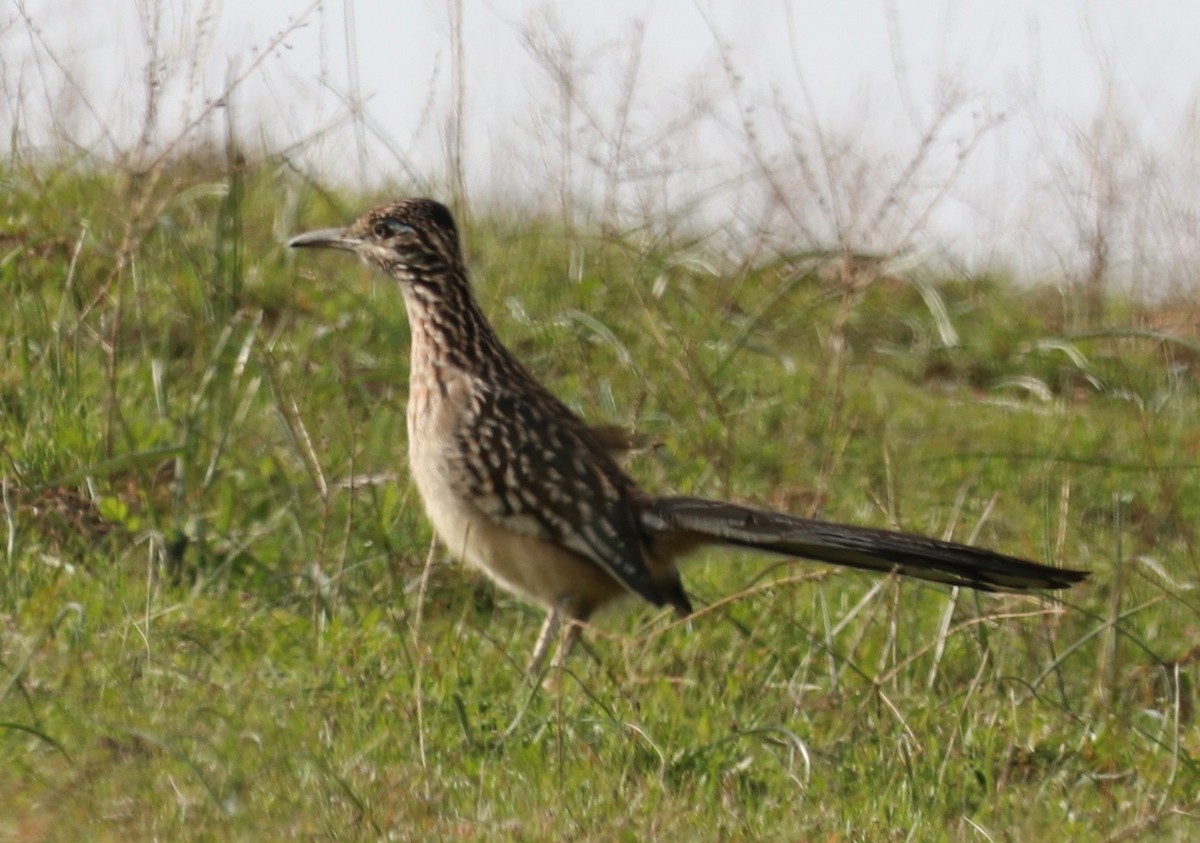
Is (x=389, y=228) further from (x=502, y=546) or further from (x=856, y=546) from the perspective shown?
(x=856, y=546)

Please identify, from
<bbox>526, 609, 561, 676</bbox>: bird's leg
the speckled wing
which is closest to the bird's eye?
the speckled wing

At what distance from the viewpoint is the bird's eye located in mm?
6816

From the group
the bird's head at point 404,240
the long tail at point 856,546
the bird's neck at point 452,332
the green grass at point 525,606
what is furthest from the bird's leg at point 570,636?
the bird's head at point 404,240

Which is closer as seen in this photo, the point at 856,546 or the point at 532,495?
the point at 856,546

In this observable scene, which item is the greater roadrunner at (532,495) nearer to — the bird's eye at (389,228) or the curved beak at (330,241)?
the bird's eye at (389,228)

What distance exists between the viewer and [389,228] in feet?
22.5

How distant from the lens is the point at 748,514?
575 centimetres

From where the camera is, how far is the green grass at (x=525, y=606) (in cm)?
480

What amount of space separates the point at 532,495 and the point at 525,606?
3.13 feet

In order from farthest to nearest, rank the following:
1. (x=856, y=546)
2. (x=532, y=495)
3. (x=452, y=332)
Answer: (x=452, y=332)
(x=532, y=495)
(x=856, y=546)

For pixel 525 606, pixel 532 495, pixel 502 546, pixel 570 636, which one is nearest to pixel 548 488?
pixel 532 495

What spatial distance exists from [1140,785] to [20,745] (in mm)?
2761

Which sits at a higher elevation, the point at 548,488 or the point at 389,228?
the point at 389,228

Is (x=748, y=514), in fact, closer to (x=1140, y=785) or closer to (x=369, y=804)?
(x=1140, y=785)
